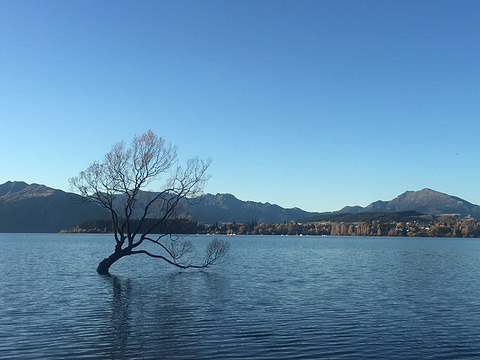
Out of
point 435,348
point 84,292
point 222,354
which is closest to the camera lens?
point 222,354

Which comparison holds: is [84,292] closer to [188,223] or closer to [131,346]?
[188,223]

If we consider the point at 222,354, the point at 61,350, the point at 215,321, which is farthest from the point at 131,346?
the point at 215,321

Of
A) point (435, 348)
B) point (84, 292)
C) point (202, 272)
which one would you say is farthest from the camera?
point (202, 272)

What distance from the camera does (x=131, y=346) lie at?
2142cm

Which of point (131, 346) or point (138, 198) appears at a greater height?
point (138, 198)

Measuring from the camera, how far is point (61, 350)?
67.6ft

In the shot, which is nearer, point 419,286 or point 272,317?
point 272,317

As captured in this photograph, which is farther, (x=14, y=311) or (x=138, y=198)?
(x=138, y=198)

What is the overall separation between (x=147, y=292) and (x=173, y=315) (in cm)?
1243

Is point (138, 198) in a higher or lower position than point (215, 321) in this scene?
higher

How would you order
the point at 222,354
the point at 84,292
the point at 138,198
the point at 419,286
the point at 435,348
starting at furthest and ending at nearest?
the point at 138,198
the point at 419,286
the point at 84,292
the point at 435,348
the point at 222,354

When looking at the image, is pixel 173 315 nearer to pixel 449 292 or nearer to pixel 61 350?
pixel 61 350

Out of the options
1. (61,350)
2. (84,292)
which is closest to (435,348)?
(61,350)

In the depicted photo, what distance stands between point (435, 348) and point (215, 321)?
12873mm
